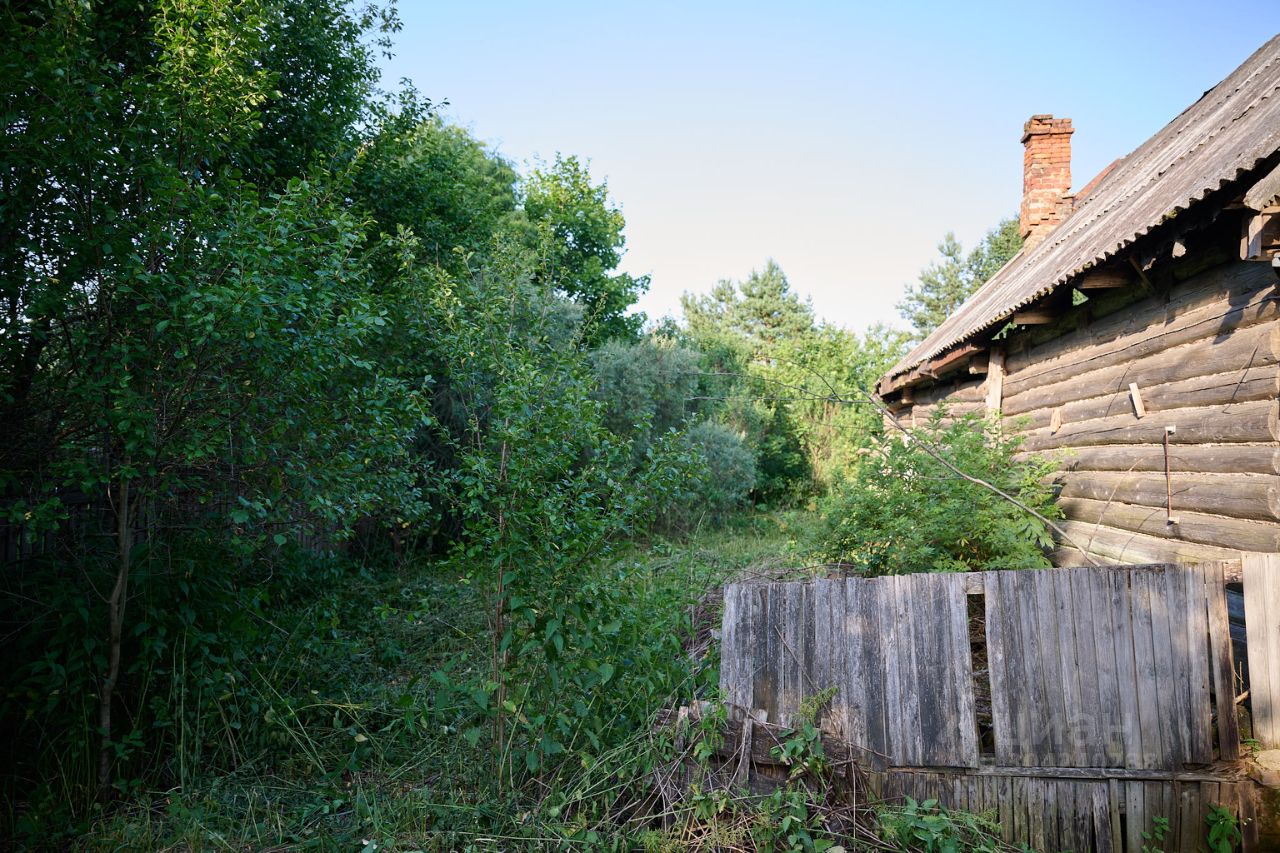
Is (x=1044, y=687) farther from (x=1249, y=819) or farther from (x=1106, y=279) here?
(x=1106, y=279)

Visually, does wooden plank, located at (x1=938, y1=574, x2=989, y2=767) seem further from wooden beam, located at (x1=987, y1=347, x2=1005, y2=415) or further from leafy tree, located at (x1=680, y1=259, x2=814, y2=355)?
leafy tree, located at (x1=680, y1=259, x2=814, y2=355)

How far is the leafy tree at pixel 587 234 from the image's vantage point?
80.4 ft

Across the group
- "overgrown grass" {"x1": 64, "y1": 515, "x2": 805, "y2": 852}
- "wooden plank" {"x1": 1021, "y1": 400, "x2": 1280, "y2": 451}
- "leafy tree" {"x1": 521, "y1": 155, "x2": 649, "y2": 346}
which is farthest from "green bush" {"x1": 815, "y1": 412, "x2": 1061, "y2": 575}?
"leafy tree" {"x1": 521, "y1": 155, "x2": 649, "y2": 346}

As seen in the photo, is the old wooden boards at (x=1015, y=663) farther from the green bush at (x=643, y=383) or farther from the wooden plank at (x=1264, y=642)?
the green bush at (x=643, y=383)

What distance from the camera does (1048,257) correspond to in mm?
9062

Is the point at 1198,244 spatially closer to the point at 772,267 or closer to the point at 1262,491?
the point at 1262,491

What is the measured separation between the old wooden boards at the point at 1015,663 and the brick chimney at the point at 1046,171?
31.1 ft

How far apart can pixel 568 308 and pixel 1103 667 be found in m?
13.4

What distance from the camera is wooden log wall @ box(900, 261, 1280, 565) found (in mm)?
4793

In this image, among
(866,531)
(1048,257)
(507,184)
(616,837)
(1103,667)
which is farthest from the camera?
(507,184)

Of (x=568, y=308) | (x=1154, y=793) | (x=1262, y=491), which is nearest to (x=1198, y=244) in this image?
(x=1262, y=491)

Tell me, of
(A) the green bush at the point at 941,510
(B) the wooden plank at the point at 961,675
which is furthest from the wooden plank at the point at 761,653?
(A) the green bush at the point at 941,510

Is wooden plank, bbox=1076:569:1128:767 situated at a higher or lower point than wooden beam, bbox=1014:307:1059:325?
lower

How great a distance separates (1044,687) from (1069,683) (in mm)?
114
